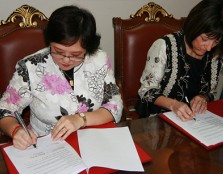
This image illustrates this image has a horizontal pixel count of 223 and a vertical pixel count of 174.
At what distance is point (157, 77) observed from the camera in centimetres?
152

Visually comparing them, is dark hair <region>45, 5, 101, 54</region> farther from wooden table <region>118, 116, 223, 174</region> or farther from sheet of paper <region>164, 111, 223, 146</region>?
sheet of paper <region>164, 111, 223, 146</region>

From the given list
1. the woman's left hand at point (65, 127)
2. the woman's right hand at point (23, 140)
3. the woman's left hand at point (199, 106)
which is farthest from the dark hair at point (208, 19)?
the woman's right hand at point (23, 140)

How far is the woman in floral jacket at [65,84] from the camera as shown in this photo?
1.10 metres

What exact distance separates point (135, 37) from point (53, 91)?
705 millimetres

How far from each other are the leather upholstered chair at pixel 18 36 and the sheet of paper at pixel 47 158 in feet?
1.95

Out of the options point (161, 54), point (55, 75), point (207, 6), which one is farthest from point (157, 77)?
point (55, 75)

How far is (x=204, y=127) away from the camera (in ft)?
3.87

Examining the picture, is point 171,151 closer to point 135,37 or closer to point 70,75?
point 70,75

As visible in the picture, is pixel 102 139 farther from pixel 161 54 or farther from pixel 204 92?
pixel 204 92

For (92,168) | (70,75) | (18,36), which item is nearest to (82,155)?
(92,168)

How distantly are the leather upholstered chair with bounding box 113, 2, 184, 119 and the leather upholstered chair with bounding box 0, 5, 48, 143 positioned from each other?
46 cm

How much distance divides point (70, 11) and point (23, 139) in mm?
519

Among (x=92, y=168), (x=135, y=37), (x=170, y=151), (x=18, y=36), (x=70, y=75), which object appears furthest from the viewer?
(x=135, y=37)

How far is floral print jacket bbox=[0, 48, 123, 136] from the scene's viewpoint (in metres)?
1.21
